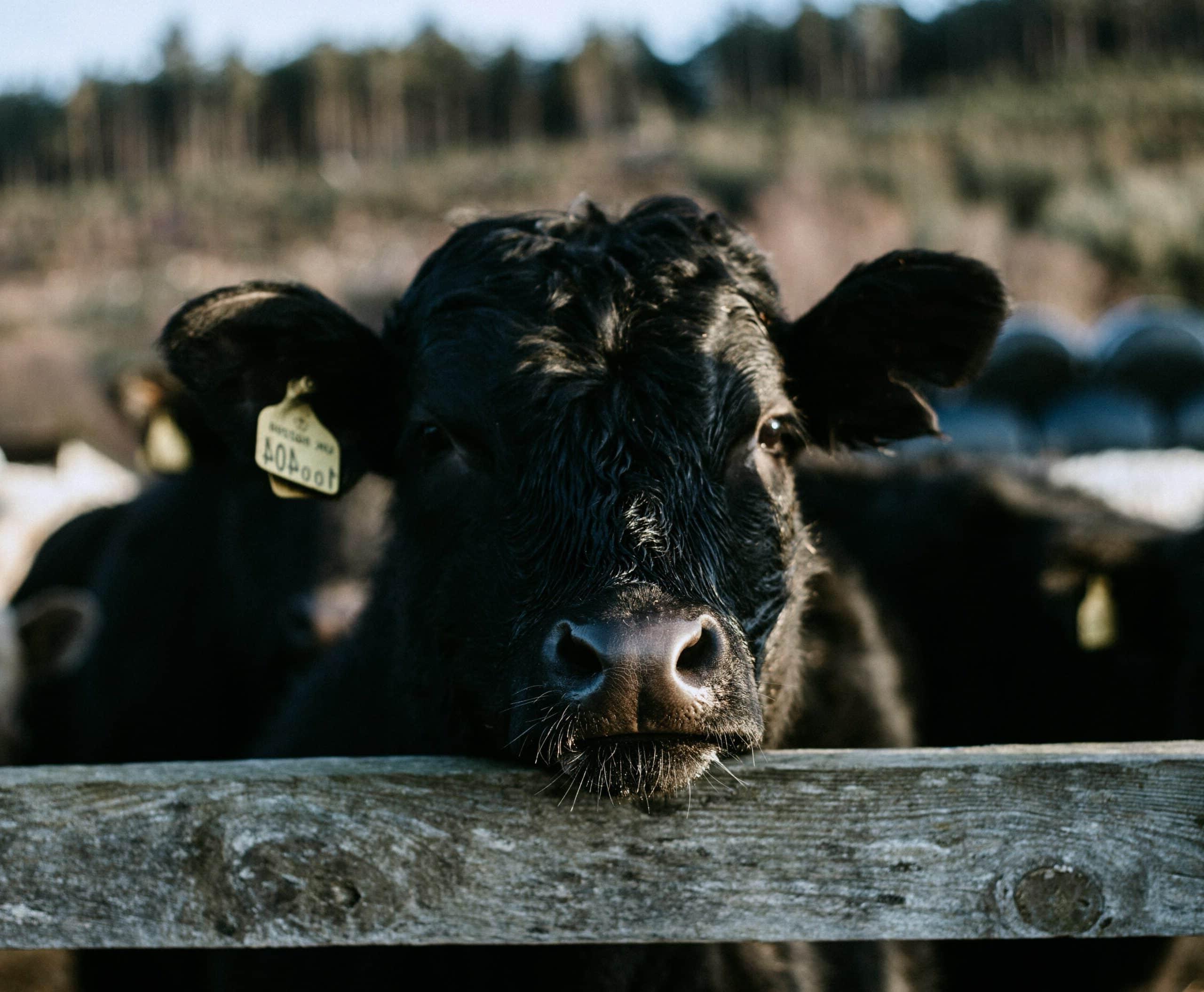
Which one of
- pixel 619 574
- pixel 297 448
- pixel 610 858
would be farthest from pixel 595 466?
pixel 297 448

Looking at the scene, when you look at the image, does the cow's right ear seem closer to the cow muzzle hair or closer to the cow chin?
the cow muzzle hair

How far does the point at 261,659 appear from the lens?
15.0 ft

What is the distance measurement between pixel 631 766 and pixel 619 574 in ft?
1.01

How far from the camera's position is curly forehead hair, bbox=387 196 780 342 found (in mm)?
2291

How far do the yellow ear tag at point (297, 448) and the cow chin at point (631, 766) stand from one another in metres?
1.12

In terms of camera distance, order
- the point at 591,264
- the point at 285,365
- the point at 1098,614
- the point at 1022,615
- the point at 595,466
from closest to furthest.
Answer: the point at 595,466 < the point at 591,264 < the point at 285,365 < the point at 1098,614 < the point at 1022,615

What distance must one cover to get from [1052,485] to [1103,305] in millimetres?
21587

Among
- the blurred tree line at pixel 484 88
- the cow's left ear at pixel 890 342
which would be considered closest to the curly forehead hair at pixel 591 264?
the cow's left ear at pixel 890 342

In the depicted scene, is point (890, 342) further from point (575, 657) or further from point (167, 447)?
point (167, 447)

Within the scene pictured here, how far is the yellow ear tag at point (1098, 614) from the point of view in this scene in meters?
4.08

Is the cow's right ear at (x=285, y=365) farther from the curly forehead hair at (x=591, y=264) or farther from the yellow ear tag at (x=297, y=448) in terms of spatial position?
the curly forehead hair at (x=591, y=264)

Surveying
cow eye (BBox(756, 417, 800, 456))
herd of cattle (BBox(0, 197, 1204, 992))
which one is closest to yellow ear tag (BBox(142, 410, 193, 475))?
herd of cattle (BBox(0, 197, 1204, 992))

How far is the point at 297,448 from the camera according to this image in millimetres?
2543

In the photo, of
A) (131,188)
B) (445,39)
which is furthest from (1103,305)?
(445,39)
